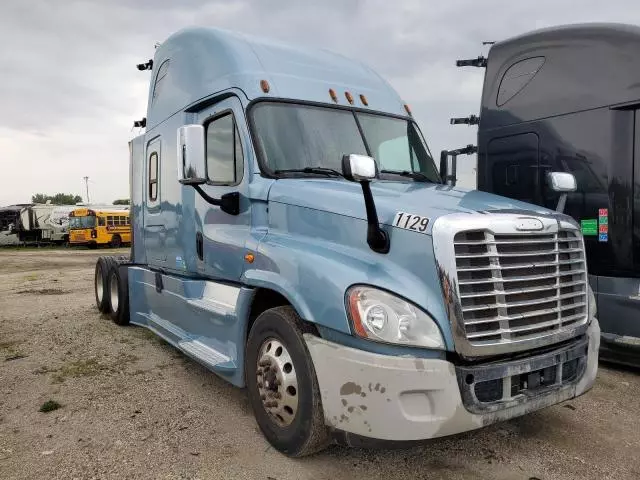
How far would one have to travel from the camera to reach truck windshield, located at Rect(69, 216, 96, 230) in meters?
33.9

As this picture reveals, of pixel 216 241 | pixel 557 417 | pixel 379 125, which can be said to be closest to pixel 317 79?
pixel 379 125

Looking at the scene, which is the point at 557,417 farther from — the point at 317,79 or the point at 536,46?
the point at 536,46

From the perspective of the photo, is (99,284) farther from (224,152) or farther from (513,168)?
(513,168)

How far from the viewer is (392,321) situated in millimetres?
2963

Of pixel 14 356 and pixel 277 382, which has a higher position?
pixel 277 382

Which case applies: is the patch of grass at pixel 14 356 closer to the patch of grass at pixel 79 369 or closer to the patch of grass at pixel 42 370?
the patch of grass at pixel 42 370

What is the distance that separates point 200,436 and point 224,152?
2265mm

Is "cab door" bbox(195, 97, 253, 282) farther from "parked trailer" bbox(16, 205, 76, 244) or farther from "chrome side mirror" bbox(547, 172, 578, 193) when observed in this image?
"parked trailer" bbox(16, 205, 76, 244)

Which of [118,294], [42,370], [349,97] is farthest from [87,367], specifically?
[349,97]

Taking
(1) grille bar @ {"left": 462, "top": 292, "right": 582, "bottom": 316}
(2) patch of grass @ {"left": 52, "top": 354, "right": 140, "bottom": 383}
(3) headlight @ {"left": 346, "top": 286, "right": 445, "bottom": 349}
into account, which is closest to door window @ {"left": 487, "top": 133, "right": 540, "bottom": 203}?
(1) grille bar @ {"left": 462, "top": 292, "right": 582, "bottom": 316}

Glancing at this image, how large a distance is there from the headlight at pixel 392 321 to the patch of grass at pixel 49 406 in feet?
9.84

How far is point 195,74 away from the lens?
531 cm

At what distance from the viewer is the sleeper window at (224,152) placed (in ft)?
14.3

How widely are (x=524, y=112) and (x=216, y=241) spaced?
13.6ft
